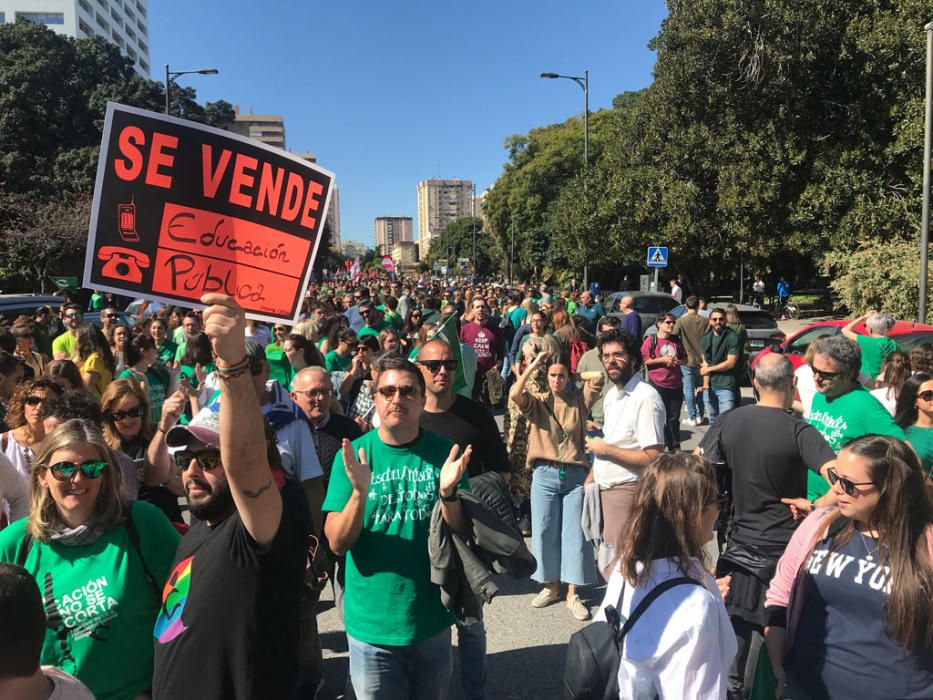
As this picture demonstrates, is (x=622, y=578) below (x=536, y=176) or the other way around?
below

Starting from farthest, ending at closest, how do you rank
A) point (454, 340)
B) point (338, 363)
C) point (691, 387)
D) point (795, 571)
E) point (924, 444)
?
1. point (691, 387)
2. point (338, 363)
3. point (454, 340)
4. point (924, 444)
5. point (795, 571)

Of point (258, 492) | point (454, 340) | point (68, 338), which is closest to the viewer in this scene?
point (258, 492)

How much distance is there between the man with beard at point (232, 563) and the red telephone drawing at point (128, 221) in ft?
2.07

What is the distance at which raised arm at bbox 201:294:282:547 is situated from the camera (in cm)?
191

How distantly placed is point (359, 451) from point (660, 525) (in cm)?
116

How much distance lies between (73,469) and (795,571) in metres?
2.62

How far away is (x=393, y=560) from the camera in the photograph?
9.42 ft

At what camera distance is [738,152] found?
23625 millimetres

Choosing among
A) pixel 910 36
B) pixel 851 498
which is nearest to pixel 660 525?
pixel 851 498

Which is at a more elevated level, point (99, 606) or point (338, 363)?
point (338, 363)

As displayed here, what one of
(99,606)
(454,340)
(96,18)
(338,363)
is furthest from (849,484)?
(96,18)

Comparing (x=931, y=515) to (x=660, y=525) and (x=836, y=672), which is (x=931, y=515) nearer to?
(x=836, y=672)

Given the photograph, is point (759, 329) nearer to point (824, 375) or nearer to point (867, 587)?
point (824, 375)

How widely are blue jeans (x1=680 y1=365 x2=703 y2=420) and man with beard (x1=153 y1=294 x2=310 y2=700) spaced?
8879 millimetres
